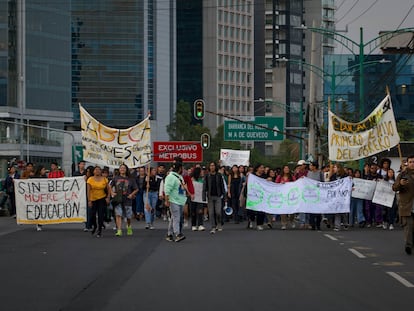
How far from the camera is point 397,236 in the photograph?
2350cm

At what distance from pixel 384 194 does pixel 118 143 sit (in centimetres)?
730

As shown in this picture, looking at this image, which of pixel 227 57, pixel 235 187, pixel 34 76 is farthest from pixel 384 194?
pixel 227 57

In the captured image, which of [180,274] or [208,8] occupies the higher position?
[208,8]

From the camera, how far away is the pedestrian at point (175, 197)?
70.0ft

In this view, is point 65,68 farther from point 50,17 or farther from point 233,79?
point 233,79

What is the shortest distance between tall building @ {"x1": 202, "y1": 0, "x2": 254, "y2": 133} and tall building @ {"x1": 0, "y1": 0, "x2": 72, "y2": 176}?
56350 mm

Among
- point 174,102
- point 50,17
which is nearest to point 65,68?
point 50,17

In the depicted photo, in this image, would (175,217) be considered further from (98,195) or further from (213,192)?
(213,192)

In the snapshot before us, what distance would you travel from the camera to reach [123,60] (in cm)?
15075

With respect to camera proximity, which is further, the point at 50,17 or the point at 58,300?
the point at 50,17

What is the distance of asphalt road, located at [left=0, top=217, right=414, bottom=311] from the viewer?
11656mm

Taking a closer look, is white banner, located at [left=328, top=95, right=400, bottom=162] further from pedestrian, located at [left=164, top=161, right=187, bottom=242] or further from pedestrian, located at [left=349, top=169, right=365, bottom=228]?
pedestrian, located at [left=164, top=161, right=187, bottom=242]

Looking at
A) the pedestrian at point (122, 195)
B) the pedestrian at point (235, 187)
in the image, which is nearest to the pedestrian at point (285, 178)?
the pedestrian at point (235, 187)

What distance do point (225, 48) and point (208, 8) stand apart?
6.98 m
